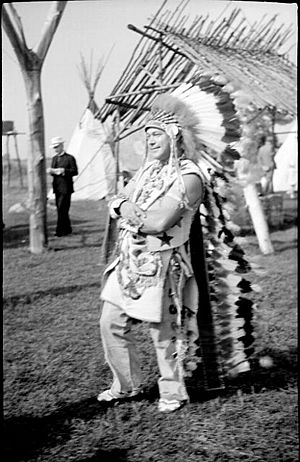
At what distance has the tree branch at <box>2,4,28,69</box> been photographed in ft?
6.52

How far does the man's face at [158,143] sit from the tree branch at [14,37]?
40 centimetres

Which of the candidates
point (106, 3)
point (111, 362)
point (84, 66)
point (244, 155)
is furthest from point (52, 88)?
point (111, 362)

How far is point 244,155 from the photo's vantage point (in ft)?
7.69

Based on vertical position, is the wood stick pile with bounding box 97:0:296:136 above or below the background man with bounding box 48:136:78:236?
above

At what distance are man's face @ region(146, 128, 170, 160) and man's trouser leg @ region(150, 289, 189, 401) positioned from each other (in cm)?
39

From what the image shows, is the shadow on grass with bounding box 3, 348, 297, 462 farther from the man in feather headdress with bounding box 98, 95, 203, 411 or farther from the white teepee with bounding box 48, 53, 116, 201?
the white teepee with bounding box 48, 53, 116, 201

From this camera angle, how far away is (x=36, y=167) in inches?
82.4

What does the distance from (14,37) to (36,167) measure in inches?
13.6

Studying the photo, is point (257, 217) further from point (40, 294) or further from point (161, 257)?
point (40, 294)

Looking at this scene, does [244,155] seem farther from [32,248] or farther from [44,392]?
[44,392]

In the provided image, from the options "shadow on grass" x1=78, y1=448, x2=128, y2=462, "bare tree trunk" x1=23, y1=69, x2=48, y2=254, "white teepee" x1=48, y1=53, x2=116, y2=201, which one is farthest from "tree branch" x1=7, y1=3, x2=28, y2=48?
"shadow on grass" x1=78, y1=448, x2=128, y2=462

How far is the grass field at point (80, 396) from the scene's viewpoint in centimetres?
205

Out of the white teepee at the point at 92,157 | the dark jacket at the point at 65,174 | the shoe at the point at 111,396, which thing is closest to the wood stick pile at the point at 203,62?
the white teepee at the point at 92,157

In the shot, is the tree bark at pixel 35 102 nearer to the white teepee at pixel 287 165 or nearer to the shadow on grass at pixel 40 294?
the shadow on grass at pixel 40 294
